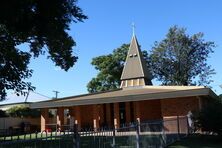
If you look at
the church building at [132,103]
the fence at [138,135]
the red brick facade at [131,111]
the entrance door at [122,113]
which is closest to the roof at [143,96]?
the church building at [132,103]

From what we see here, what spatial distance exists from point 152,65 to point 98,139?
5269 cm

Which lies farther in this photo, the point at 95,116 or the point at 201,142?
the point at 95,116

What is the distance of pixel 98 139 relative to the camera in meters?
10.1

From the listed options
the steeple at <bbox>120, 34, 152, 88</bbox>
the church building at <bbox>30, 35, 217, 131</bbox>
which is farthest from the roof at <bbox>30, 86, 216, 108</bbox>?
the steeple at <bbox>120, 34, 152, 88</bbox>

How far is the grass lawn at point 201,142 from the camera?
1717 centimetres

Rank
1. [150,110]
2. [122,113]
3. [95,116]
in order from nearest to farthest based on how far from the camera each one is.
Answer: [95,116], [150,110], [122,113]

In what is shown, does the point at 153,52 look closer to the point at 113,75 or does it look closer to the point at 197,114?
the point at 113,75

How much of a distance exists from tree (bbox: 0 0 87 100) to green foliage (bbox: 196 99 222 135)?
28.3 ft

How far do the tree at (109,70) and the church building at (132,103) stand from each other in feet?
67.5

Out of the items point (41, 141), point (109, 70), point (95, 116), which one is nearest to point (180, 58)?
point (109, 70)

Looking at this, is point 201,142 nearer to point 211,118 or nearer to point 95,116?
point 211,118

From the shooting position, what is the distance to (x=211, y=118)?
761 inches

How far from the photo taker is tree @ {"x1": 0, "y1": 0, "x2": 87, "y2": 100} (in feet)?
51.4

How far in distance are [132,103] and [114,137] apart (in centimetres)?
2289
